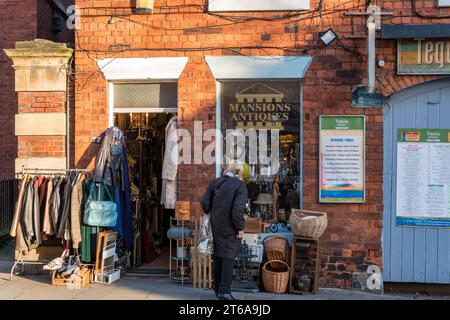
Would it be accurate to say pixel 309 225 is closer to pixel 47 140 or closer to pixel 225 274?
pixel 225 274

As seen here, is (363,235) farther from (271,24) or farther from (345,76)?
(271,24)

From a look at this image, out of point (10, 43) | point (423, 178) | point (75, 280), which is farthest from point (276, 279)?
point (10, 43)

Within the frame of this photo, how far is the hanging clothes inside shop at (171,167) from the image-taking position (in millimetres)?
8969

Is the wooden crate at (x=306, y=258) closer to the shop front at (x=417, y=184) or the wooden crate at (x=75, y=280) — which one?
the shop front at (x=417, y=184)

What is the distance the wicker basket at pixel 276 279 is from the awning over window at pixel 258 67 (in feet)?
9.13

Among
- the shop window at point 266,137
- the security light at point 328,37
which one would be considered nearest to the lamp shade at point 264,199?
the shop window at point 266,137

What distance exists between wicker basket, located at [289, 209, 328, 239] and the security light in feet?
8.30

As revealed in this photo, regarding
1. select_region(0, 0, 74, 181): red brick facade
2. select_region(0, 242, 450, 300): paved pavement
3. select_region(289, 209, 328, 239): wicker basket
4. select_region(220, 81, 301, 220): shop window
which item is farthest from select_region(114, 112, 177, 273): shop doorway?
select_region(0, 0, 74, 181): red brick facade

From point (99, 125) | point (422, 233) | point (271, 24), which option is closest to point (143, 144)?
point (99, 125)

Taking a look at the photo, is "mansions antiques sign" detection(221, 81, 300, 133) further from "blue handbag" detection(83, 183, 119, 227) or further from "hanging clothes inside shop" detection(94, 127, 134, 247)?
"blue handbag" detection(83, 183, 119, 227)

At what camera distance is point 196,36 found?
350 inches

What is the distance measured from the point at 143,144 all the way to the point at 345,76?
367 centimetres

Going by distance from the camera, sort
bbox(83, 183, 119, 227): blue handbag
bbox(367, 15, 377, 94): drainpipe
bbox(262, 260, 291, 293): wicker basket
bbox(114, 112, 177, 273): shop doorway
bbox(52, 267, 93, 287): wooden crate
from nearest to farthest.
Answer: bbox(367, 15, 377, 94): drainpipe
bbox(262, 260, 291, 293): wicker basket
bbox(52, 267, 93, 287): wooden crate
bbox(83, 183, 119, 227): blue handbag
bbox(114, 112, 177, 273): shop doorway

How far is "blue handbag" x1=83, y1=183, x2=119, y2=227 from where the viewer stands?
8.48 metres
